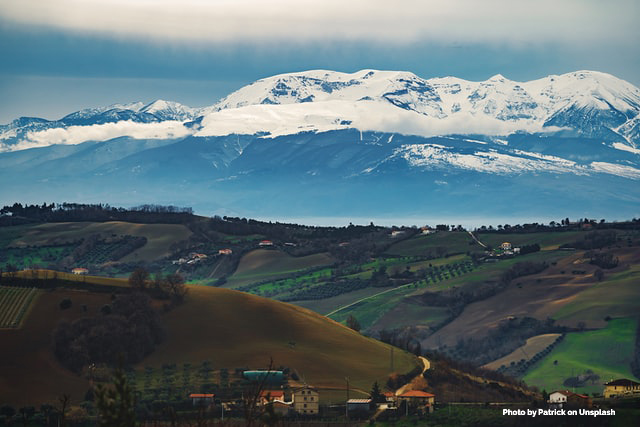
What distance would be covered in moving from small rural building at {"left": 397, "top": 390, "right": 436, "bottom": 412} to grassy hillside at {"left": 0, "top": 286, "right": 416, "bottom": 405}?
6.80m

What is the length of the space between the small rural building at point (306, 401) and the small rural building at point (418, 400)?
7.85 metres

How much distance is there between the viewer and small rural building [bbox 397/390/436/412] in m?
112

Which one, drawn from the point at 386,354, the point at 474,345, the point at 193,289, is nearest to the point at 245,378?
the point at 386,354

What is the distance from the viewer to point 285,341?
137 m

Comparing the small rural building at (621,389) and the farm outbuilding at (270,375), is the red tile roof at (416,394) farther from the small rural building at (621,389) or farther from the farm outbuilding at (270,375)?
the small rural building at (621,389)

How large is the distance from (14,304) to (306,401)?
42.4 meters

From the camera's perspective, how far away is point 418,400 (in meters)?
113

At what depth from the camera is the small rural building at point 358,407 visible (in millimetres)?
108500

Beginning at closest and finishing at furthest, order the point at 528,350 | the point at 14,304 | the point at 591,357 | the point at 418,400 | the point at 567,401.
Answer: the point at 567,401, the point at 418,400, the point at 14,304, the point at 591,357, the point at 528,350

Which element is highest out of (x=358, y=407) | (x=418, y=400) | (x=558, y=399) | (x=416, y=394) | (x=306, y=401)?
(x=416, y=394)

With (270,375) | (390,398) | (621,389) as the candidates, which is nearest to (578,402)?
(390,398)

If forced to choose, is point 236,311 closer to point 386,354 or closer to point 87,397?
point 386,354

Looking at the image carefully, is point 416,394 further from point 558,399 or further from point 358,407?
point 558,399

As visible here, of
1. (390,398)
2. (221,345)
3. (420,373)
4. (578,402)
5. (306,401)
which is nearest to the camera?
(578,402)
